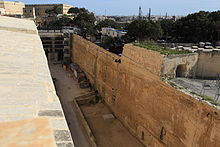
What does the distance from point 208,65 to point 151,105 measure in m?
3.85

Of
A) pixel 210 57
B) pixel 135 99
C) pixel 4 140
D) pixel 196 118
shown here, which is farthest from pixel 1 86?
pixel 210 57

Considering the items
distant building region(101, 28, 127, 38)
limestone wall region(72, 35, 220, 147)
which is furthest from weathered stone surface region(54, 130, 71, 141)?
distant building region(101, 28, 127, 38)

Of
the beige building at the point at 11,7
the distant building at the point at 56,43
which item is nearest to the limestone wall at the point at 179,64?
the distant building at the point at 56,43

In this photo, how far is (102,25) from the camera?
33.4 metres

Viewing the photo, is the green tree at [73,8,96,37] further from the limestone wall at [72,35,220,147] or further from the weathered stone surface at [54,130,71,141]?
the weathered stone surface at [54,130,71,141]

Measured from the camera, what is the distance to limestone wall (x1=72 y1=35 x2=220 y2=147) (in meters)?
7.18

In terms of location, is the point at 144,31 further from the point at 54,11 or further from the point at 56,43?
the point at 54,11

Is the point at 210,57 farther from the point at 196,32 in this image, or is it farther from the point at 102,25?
the point at 102,25

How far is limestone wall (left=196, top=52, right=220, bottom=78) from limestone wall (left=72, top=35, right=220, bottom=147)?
9.46 ft

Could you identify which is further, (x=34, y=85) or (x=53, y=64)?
(x=53, y=64)

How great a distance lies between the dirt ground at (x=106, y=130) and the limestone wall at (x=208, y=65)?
4.84m

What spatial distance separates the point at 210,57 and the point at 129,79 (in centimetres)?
431

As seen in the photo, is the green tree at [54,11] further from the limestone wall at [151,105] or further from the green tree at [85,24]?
the limestone wall at [151,105]

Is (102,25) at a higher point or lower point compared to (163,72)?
higher
